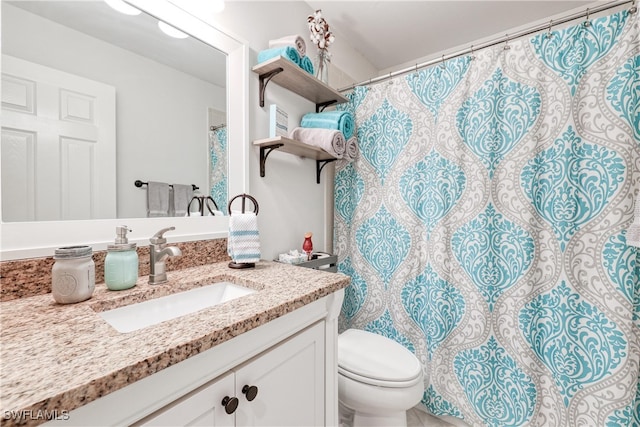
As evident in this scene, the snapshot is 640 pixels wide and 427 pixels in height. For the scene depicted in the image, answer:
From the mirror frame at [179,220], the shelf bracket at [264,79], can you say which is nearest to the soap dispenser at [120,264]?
the mirror frame at [179,220]

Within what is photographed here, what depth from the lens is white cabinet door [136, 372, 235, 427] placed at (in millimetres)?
513

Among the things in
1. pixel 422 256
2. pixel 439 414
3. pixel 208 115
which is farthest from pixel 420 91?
pixel 439 414

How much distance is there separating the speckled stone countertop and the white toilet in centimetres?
53

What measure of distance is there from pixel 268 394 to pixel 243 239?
0.53m

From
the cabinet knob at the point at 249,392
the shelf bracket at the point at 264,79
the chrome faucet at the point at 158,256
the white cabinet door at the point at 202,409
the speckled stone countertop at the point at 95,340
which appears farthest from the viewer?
the shelf bracket at the point at 264,79

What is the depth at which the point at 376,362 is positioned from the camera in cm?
119

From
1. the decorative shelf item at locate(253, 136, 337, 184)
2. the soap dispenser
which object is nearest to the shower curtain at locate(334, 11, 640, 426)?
the decorative shelf item at locate(253, 136, 337, 184)

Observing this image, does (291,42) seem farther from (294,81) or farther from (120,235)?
(120,235)

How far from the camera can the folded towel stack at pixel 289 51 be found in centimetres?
126

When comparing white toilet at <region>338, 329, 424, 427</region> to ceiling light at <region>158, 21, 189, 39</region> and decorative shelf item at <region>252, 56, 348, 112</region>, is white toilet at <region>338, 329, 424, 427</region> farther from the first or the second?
ceiling light at <region>158, 21, 189, 39</region>

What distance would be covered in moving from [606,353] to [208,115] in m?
1.85

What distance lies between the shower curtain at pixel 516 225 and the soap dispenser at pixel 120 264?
121cm

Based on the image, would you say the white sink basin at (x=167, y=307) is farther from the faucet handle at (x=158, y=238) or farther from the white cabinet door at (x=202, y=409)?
the white cabinet door at (x=202, y=409)

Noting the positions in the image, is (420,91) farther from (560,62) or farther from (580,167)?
(580,167)
